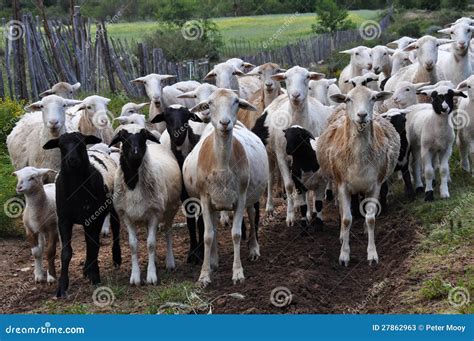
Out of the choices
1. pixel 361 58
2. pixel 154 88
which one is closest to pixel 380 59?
pixel 361 58

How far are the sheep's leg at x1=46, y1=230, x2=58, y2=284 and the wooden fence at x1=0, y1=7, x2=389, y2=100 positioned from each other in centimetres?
858

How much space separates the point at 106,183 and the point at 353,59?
7.81 m

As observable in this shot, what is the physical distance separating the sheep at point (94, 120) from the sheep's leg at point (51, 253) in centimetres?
269

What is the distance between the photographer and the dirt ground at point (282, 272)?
28.4 ft

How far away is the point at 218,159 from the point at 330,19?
2681cm

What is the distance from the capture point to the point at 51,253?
1009 cm

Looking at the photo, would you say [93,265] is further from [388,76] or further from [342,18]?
[342,18]

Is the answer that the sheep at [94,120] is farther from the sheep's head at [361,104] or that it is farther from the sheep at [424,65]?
the sheep at [424,65]

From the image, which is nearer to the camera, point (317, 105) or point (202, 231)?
point (202, 231)

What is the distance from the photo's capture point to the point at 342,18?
35.9 m

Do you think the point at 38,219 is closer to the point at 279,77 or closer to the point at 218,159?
the point at 218,159

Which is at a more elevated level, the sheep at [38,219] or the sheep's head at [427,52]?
the sheep's head at [427,52]

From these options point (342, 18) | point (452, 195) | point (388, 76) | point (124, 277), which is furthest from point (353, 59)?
point (342, 18)

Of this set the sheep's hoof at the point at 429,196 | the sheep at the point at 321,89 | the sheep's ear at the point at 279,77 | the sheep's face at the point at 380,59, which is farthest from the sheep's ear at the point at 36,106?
the sheep's face at the point at 380,59
